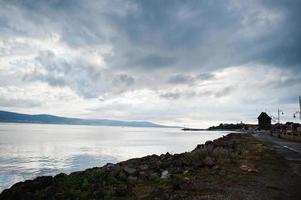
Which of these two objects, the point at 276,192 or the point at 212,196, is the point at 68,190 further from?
the point at 276,192

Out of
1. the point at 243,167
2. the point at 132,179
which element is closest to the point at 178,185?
the point at 132,179

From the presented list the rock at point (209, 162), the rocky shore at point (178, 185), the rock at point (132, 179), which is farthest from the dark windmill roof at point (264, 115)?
the rock at point (132, 179)

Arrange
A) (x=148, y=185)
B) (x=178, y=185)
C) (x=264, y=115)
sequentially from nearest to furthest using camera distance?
(x=178, y=185), (x=148, y=185), (x=264, y=115)

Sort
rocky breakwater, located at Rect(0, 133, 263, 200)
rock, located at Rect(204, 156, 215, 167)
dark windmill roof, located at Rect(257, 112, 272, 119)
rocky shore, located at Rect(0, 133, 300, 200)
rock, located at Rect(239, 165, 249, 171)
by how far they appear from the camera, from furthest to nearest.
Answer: dark windmill roof, located at Rect(257, 112, 272, 119)
rock, located at Rect(204, 156, 215, 167)
rock, located at Rect(239, 165, 249, 171)
rocky breakwater, located at Rect(0, 133, 263, 200)
rocky shore, located at Rect(0, 133, 300, 200)

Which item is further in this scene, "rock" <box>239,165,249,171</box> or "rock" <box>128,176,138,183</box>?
"rock" <box>239,165,249,171</box>

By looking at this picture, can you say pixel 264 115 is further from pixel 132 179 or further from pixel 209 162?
pixel 132 179

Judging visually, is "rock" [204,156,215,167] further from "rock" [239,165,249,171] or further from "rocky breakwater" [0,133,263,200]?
"rock" [239,165,249,171]

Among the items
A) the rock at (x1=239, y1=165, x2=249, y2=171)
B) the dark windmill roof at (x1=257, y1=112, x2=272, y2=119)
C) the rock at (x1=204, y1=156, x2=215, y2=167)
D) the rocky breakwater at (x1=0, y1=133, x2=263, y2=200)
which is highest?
the dark windmill roof at (x1=257, y1=112, x2=272, y2=119)

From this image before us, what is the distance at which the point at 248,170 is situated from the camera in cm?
1553

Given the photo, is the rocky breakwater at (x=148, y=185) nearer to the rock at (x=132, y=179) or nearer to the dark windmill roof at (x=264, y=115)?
the rock at (x=132, y=179)

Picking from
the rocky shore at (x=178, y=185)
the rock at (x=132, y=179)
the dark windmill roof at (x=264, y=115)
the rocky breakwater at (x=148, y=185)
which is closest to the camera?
the rocky shore at (x=178, y=185)

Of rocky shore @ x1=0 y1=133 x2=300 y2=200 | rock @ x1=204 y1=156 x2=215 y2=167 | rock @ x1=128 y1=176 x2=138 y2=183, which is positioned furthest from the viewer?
rock @ x1=204 y1=156 x2=215 y2=167

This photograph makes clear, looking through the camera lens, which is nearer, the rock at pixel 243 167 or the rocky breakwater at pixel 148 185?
the rocky breakwater at pixel 148 185

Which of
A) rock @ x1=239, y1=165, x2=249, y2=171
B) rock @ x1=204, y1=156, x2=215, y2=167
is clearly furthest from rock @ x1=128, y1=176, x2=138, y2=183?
rock @ x1=239, y1=165, x2=249, y2=171
